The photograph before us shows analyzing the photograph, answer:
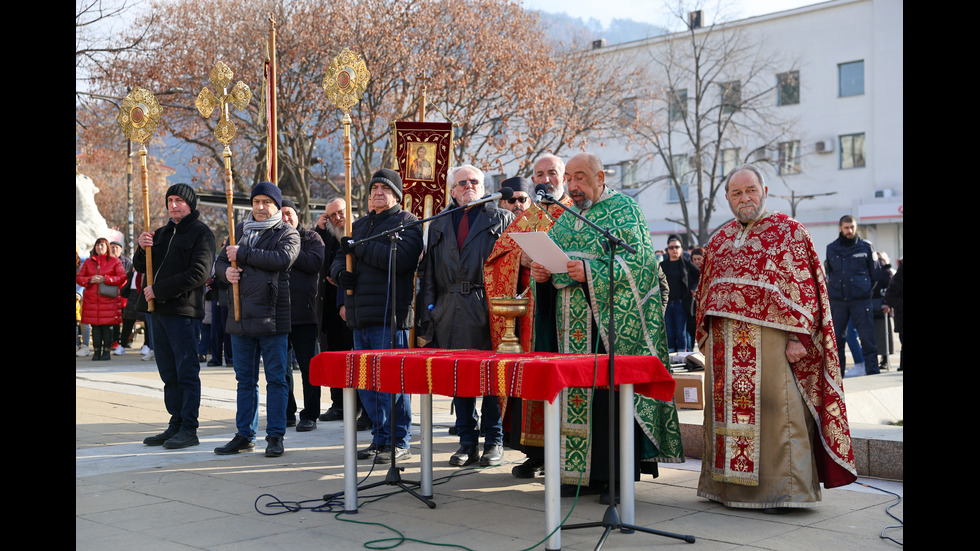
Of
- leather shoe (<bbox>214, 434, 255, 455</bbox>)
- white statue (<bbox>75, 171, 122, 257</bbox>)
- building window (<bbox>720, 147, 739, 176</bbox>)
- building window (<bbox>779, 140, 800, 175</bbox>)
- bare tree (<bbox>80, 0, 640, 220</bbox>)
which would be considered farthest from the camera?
building window (<bbox>720, 147, 739, 176</bbox>)

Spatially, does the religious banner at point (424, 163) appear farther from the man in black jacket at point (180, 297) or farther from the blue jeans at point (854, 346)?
the blue jeans at point (854, 346)

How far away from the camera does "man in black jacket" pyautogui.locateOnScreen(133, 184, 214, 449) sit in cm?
755

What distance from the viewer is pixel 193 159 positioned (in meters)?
24.1

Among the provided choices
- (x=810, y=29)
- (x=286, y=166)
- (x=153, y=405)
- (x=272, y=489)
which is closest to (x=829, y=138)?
(x=810, y=29)

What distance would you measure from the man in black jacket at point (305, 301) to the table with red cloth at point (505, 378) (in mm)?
2744

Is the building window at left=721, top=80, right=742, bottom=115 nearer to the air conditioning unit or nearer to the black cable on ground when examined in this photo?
the air conditioning unit

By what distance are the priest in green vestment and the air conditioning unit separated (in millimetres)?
29797

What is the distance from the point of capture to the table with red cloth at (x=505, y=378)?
4.39m

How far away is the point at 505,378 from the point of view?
4.54 metres

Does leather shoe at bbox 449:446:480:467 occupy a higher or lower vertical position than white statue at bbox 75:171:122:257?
lower

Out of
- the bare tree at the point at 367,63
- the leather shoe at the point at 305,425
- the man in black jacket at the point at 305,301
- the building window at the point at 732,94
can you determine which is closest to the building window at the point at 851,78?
the building window at the point at 732,94

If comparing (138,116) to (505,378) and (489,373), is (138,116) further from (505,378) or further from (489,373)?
(505,378)

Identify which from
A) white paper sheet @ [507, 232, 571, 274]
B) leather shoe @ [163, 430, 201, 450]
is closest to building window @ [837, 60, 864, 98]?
leather shoe @ [163, 430, 201, 450]
